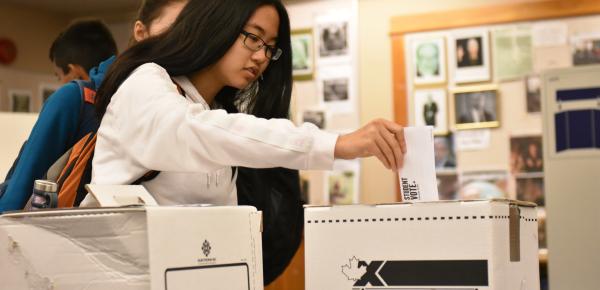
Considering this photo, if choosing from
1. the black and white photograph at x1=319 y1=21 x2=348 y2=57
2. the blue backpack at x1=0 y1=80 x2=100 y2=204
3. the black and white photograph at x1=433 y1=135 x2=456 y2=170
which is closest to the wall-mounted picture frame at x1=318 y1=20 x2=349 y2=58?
the black and white photograph at x1=319 y1=21 x2=348 y2=57

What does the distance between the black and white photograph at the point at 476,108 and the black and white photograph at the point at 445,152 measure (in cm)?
9

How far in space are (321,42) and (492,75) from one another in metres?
0.93

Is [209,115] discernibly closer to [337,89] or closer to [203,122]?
[203,122]

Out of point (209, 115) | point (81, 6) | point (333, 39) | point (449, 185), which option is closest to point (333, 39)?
point (333, 39)

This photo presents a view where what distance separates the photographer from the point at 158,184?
1.33 metres

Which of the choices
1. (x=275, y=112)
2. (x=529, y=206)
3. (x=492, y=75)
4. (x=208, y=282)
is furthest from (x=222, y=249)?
(x=492, y=75)

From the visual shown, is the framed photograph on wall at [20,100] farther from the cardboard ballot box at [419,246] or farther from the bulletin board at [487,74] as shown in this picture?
the cardboard ballot box at [419,246]

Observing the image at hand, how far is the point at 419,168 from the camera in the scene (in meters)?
1.13

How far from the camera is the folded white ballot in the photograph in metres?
1.12

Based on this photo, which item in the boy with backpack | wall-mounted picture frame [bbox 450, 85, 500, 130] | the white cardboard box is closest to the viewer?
the white cardboard box

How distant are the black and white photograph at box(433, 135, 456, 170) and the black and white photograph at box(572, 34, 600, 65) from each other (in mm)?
714

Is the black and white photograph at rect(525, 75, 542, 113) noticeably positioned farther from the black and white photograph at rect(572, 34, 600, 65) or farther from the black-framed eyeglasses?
the black-framed eyeglasses

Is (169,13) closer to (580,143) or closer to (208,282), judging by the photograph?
(208,282)

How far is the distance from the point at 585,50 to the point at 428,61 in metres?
0.76
